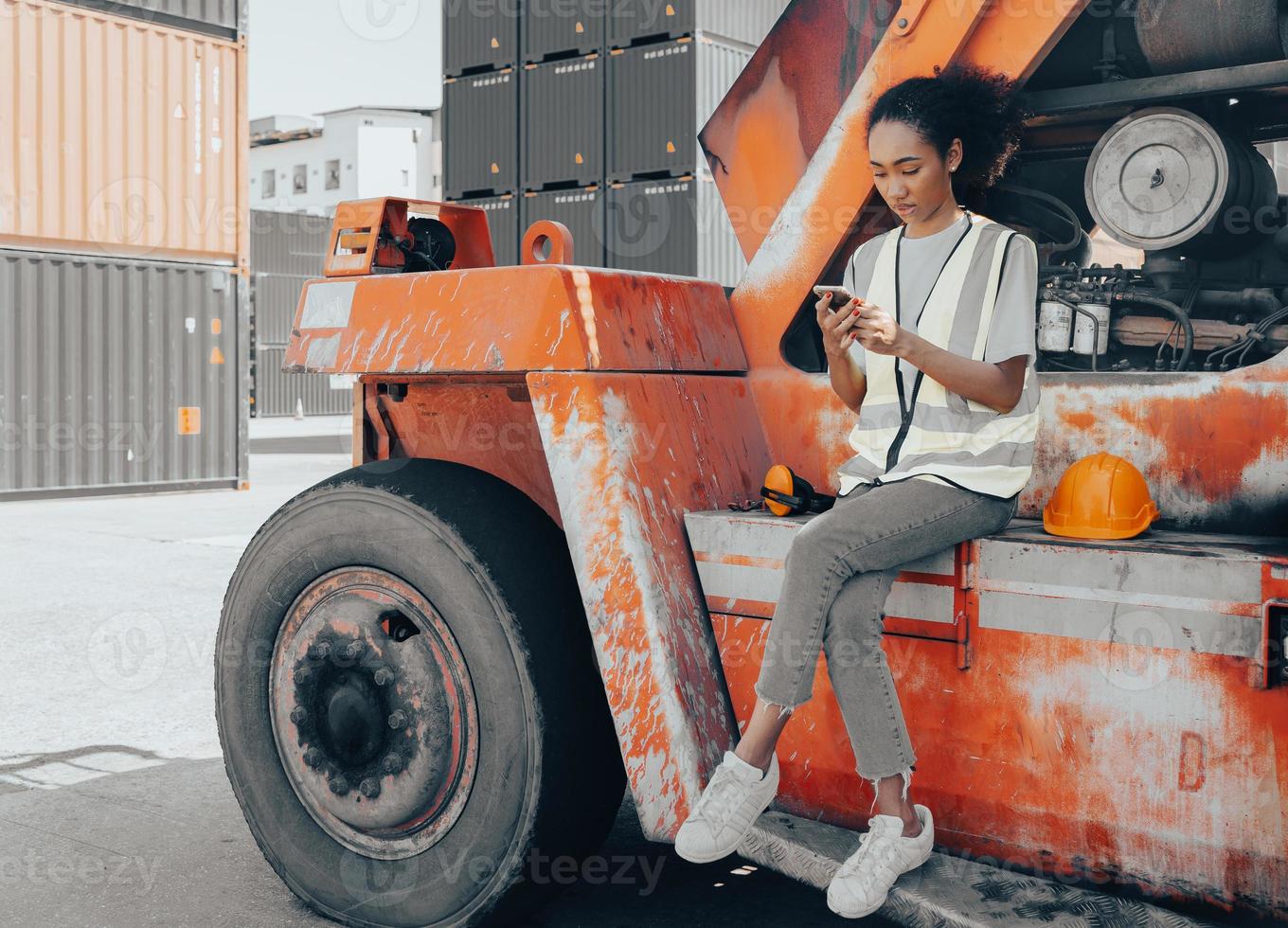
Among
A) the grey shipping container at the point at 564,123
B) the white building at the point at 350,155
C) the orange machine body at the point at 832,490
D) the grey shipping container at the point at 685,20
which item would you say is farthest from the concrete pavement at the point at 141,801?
the white building at the point at 350,155

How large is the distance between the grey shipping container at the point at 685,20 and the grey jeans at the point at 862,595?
2158 millimetres

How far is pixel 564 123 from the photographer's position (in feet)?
16.8

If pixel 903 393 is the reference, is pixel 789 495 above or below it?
below

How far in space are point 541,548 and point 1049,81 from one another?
1.36 m

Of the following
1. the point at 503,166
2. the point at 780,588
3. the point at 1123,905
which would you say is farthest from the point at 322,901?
the point at 503,166

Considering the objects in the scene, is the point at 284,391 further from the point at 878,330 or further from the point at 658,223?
the point at 878,330

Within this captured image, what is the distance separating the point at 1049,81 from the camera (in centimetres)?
263

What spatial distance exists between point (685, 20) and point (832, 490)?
3.76 metres

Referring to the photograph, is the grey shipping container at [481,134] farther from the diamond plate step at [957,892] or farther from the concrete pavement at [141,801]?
the diamond plate step at [957,892]

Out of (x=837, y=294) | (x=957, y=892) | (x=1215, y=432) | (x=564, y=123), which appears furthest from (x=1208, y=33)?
(x=564, y=123)

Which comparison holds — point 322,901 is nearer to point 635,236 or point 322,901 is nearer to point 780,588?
point 780,588

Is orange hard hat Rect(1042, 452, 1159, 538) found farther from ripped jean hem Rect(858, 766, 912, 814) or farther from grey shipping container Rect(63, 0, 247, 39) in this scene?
grey shipping container Rect(63, 0, 247, 39)

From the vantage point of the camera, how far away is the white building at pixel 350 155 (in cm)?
4678

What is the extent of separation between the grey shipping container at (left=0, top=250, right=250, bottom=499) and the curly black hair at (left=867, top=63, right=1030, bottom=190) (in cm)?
1301
